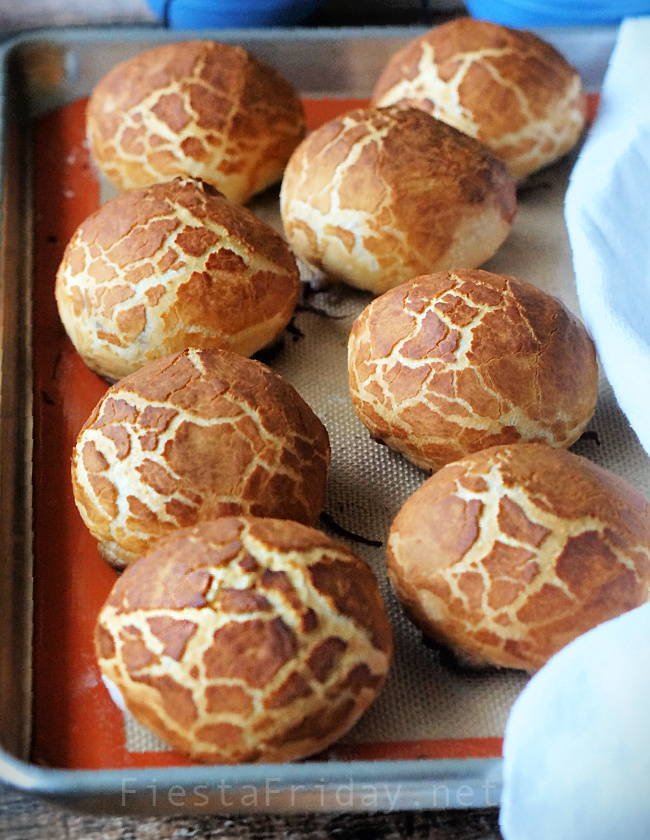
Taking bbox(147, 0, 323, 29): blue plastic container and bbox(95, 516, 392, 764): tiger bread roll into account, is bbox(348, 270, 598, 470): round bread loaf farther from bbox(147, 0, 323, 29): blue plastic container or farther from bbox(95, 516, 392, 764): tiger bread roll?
bbox(147, 0, 323, 29): blue plastic container

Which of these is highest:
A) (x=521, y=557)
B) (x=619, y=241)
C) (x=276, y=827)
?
(x=619, y=241)

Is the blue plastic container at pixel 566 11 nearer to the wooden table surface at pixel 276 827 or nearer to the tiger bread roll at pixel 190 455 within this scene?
the tiger bread roll at pixel 190 455

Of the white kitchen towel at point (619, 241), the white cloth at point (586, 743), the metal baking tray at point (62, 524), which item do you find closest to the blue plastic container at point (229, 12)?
the metal baking tray at point (62, 524)

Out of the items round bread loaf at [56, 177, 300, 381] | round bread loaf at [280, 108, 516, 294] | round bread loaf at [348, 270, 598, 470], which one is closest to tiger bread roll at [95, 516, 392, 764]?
round bread loaf at [348, 270, 598, 470]

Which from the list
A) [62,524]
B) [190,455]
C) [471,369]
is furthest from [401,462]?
[62,524]

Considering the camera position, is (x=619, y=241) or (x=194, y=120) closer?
(x=619, y=241)

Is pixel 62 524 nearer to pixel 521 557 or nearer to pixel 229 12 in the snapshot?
pixel 521 557
